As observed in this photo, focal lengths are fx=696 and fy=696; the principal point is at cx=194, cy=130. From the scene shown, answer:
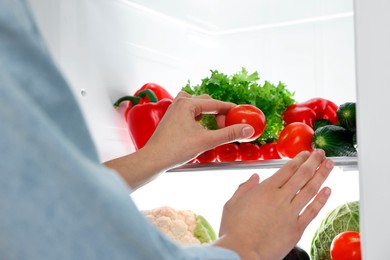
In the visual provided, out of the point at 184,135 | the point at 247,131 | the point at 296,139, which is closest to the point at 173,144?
the point at 184,135

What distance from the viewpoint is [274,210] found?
105 cm

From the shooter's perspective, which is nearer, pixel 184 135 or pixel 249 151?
pixel 184 135

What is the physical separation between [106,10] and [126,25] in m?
0.09

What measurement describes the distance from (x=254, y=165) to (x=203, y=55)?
758 mm

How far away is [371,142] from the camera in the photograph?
121 cm

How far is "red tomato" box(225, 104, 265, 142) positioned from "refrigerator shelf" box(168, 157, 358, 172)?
0.08 metres

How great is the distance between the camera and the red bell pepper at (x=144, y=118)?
2.00 m

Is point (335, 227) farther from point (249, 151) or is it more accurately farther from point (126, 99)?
point (126, 99)

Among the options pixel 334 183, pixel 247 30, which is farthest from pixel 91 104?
pixel 334 183

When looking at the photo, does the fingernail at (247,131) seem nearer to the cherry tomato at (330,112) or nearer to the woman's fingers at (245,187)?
the woman's fingers at (245,187)

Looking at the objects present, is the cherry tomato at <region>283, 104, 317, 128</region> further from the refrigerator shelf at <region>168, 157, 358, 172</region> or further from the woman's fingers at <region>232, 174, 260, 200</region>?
the woman's fingers at <region>232, 174, 260, 200</region>

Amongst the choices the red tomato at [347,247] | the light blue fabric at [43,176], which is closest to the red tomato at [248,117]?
the red tomato at [347,247]

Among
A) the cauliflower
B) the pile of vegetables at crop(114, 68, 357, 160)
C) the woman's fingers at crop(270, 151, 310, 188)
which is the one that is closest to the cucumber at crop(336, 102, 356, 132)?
the pile of vegetables at crop(114, 68, 357, 160)

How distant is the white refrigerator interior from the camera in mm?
2051
